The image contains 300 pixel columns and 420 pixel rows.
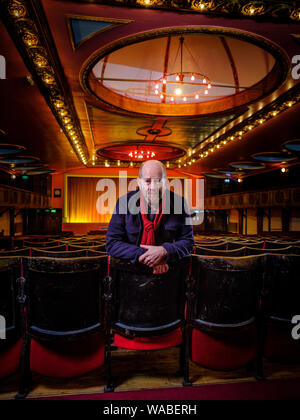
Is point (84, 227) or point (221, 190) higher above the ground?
point (221, 190)

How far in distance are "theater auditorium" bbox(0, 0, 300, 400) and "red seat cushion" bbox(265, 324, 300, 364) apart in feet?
0.04

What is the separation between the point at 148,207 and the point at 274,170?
12.5 metres

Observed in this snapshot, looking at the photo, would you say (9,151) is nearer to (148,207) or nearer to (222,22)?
(222,22)

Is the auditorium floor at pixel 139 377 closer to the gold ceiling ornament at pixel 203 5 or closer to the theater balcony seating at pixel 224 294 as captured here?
the theater balcony seating at pixel 224 294

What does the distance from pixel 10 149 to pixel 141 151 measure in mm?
5492

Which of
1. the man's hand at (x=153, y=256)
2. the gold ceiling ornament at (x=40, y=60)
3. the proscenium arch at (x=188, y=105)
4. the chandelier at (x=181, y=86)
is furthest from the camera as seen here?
the chandelier at (x=181, y=86)

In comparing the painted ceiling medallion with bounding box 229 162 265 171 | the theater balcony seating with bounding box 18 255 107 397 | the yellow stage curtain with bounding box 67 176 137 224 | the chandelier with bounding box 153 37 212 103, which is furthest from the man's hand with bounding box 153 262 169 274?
the yellow stage curtain with bounding box 67 176 137 224

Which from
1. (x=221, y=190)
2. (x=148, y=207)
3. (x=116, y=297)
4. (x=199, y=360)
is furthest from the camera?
(x=221, y=190)

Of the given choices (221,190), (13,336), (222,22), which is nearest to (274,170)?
(221,190)

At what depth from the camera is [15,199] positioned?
10.2 metres

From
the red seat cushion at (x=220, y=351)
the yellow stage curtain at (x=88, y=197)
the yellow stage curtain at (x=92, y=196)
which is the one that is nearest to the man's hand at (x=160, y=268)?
the red seat cushion at (x=220, y=351)

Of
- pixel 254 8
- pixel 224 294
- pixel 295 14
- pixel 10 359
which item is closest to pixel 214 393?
pixel 224 294

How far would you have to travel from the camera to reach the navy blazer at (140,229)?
1.54 meters

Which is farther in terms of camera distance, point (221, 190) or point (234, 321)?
point (221, 190)
